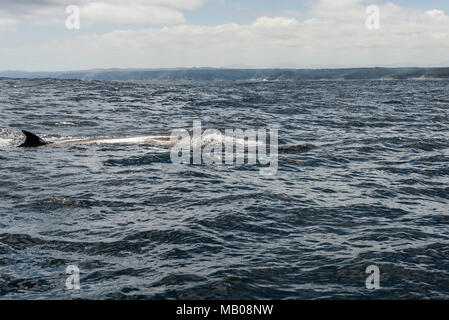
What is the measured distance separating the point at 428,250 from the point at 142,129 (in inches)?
699

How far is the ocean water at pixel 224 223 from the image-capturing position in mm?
6851

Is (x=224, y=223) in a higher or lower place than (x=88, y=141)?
lower

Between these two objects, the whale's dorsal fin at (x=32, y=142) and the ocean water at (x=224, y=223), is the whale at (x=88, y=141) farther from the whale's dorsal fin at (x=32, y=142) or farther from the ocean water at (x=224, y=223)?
the ocean water at (x=224, y=223)

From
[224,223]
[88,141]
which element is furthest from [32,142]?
[224,223]

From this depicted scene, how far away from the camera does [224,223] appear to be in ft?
31.1

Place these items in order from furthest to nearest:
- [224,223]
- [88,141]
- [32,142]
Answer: [88,141] → [32,142] → [224,223]

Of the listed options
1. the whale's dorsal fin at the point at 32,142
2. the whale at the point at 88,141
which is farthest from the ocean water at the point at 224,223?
the whale's dorsal fin at the point at 32,142

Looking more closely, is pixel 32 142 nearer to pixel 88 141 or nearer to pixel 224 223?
pixel 88 141

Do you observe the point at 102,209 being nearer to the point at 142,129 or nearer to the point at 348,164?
the point at 348,164

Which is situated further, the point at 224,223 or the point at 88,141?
the point at 88,141

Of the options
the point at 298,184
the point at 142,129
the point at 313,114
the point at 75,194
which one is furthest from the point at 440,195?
the point at 313,114

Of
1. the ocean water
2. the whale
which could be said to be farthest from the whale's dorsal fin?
the ocean water

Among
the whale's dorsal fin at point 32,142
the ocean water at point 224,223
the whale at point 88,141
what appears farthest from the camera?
the whale at point 88,141

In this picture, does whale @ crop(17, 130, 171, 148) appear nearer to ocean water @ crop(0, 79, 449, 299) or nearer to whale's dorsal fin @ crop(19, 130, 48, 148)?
whale's dorsal fin @ crop(19, 130, 48, 148)
